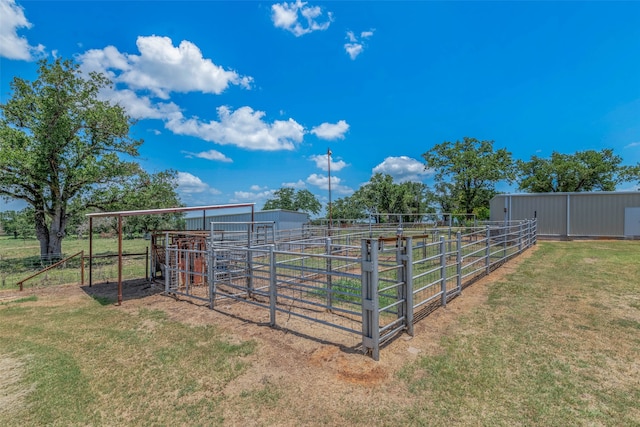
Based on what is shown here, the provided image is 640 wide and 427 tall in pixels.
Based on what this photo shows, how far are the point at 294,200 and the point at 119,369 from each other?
56711 millimetres

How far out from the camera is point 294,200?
60156mm

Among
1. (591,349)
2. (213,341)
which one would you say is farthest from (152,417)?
(591,349)

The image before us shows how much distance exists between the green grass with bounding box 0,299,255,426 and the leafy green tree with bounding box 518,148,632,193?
4006cm

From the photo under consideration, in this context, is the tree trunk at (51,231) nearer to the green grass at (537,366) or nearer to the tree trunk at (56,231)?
the tree trunk at (56,231)

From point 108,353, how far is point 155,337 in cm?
63

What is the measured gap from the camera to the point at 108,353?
416 centimetres

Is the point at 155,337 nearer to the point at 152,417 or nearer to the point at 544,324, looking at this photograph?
the point at 152,417

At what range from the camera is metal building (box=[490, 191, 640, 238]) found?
16.6m

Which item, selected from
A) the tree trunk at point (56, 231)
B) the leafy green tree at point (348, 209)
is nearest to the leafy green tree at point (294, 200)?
the leafy green tree at point (348, 209)

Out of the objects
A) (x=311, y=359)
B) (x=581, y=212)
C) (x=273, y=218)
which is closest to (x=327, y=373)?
(x=311, y=359)

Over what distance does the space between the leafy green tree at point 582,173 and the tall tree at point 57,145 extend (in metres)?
40.6

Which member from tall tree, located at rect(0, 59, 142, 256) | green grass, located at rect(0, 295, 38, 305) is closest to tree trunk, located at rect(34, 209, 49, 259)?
tall tree, located at rect(0, 59, 142, 256)

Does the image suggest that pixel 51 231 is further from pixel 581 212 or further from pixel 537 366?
pixel 581 212

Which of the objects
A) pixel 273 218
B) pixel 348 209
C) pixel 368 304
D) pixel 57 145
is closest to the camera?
pixel 368 304
